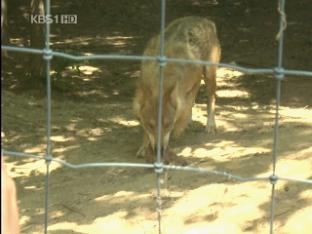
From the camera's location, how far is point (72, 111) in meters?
9.35

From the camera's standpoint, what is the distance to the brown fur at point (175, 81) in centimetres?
699

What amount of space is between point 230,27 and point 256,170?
8.94m

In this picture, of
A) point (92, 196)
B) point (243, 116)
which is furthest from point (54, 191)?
point (243, 116)

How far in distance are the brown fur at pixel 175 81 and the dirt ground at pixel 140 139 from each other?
0.38 metres

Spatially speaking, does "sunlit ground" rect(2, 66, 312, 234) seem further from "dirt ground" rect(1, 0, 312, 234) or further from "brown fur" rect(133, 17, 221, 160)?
"brown fur" rect(133, 17, 221, 160)

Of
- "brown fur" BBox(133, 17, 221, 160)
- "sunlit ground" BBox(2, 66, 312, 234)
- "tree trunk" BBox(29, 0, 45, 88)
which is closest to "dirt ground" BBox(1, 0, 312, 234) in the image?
"sunlit ground" BBox(2, 66, 312, 234)

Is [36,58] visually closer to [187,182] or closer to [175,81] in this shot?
[175,81]

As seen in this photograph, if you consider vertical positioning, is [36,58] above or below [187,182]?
above

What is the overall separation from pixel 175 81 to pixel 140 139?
3.79 ft

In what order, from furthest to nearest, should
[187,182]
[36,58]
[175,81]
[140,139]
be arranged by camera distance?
[36,58]
[140,139]
[175,81]
[187,182]

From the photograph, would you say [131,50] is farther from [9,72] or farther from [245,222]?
[245,222]

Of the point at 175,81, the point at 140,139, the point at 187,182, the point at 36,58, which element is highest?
the point at 175,81

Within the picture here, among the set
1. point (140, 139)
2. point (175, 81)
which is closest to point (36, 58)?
point (140, 139)

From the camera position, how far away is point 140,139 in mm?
8055
